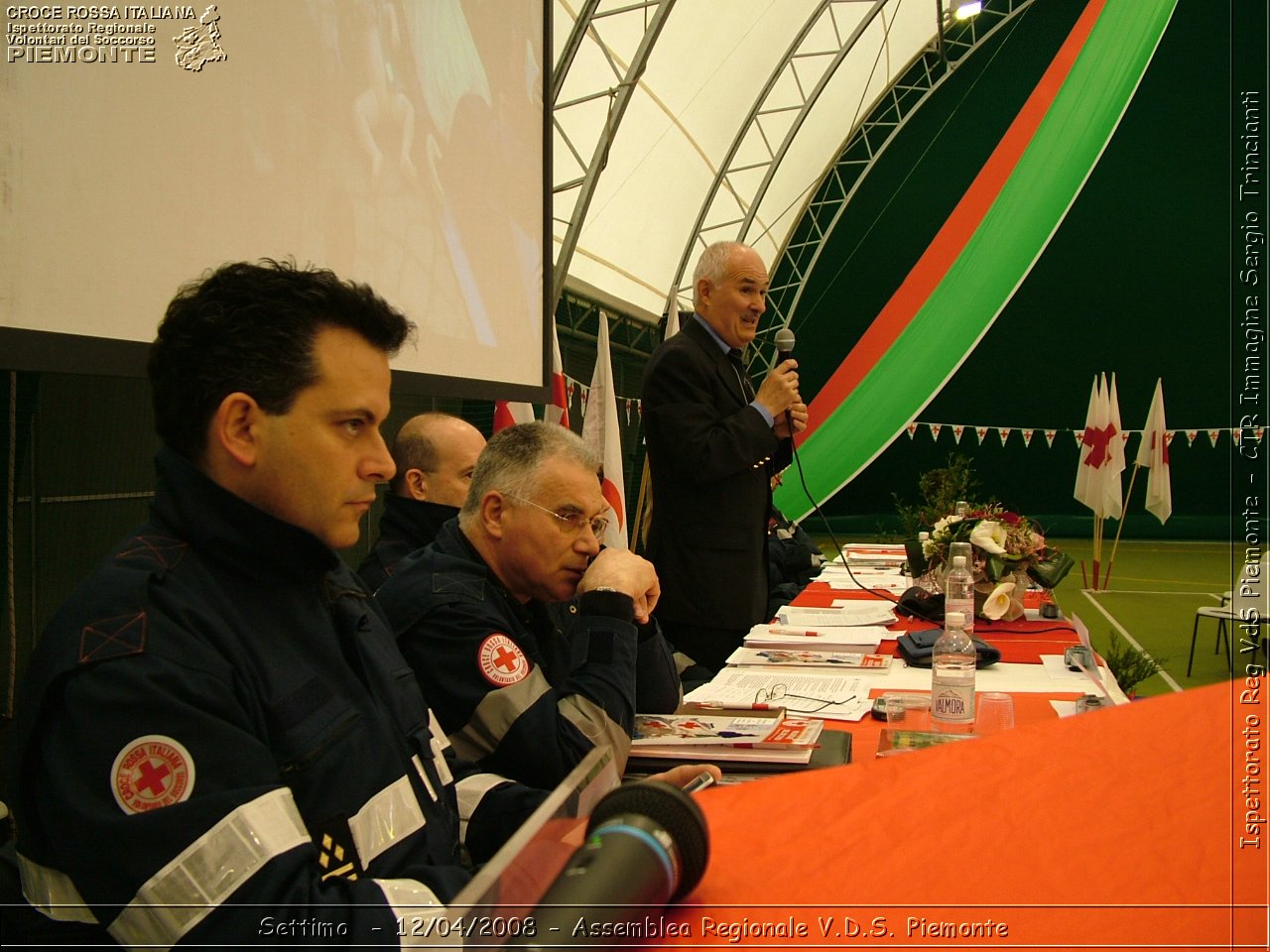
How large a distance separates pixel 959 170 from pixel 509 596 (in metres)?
12.4

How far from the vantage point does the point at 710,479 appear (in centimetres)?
262

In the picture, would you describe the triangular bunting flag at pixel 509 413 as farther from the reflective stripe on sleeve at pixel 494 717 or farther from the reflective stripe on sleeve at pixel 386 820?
the reflective stripe on sleeve at pixel 386 820

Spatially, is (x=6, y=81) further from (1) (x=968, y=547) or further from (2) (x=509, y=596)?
(1) (x=968, y=547)

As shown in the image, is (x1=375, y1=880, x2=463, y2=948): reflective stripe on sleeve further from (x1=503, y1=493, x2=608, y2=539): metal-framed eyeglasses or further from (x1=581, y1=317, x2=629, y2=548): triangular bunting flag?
(x1=581, y1=317, x2=629, y2=548): triangular bunting flag

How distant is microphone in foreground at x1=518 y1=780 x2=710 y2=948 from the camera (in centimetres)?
48

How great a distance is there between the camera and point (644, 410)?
2783 millimetres

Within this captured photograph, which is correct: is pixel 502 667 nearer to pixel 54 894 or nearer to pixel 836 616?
pixel 54 894

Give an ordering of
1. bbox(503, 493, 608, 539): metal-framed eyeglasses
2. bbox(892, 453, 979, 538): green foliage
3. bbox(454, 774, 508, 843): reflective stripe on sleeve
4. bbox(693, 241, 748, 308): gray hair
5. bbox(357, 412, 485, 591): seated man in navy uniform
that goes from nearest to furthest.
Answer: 1. bbox(454, 774, 508, 843): reflective stripe on sleeve
2. bbox(503, 493, 608, 539): metal-framed eyeglasses
3. bbox(357, 412, 485, 591): seated man in navy uniform
4. bbox(693, 241, 748, 308): gray hair
5. bbox(892, 453, 979, 538): green foliage

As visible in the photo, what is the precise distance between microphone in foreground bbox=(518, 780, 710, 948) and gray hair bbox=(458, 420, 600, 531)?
112cm

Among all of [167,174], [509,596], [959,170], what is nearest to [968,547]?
[509,596]

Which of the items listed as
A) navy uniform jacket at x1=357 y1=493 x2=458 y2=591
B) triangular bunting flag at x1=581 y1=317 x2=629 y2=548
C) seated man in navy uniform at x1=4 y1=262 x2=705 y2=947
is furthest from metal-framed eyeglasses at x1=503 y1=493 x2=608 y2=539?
triangular bunting flag at x1=581 y1=317 x2=629 y2=548

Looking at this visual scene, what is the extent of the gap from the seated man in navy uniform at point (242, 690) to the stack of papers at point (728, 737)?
0.39 metres

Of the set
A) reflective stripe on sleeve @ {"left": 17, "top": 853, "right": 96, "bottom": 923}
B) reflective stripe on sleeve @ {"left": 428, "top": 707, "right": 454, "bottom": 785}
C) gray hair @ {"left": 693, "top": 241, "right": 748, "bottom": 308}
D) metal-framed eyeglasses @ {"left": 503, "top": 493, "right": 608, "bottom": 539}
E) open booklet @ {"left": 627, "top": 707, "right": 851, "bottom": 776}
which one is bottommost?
open booklet @ {"left": 627, "top": 707, "right": 851, "bottom": 776}

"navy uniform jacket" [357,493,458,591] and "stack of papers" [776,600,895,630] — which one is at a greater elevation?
"navy uniform jacket" [357,493,458,591]
